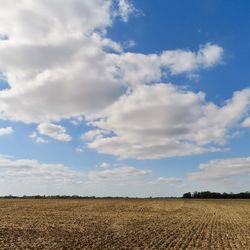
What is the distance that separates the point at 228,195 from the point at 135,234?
6632 inches

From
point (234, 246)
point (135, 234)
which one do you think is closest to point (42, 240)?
point (135, 234)

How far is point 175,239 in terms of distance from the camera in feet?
79.3

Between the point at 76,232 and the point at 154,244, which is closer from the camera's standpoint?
the point at 154,244

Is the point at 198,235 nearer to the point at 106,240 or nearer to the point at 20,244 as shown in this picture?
the point at 106,240

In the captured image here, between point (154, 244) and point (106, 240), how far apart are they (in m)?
2.55

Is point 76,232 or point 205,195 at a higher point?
point 205,195

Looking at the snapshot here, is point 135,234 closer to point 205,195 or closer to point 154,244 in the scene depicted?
point 154,244

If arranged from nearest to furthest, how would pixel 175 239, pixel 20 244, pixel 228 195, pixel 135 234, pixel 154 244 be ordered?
pixel 20 244 → pixel 154 244 → pixel 175 239 → pixel 135 234 → pixel 228 195

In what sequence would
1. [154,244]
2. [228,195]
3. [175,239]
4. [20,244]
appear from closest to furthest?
[20,244] → [154,244] → [175,239] → [228,195]

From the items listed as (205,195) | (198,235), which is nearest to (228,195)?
(205,195)

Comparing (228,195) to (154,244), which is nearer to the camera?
(154,244)

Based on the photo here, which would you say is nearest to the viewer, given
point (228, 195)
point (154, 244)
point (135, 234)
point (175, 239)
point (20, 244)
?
point (20, 244)

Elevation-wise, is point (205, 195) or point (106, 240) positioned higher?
point (205, 195)

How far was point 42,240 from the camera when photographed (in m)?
22.1
